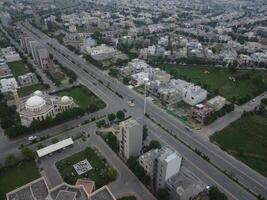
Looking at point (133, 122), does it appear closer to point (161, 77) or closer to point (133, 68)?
point (161, 77)

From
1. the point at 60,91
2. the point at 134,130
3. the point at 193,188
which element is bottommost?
the point at 60,91

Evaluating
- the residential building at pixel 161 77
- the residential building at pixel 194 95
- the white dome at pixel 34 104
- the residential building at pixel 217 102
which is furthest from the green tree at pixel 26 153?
the residential building at pixel 217 102

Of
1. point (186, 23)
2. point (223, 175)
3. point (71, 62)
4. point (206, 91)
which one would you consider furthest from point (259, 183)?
point (186, 23)

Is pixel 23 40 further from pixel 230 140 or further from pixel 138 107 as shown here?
pixel 230 140

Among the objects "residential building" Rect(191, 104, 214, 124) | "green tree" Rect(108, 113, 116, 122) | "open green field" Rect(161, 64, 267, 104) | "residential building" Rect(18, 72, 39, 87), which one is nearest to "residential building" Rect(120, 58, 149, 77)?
"open green field" Rect(161, 64, 267, 104)

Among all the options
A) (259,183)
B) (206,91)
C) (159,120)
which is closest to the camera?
(259,183)

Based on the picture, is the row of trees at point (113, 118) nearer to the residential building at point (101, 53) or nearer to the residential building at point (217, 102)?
the residential building at point (217, 102)
